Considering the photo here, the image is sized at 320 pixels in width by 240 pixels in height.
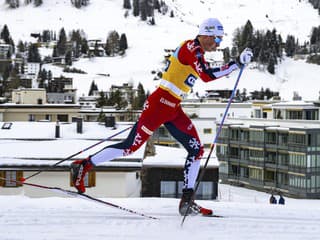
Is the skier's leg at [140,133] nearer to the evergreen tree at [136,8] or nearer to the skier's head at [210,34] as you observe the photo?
the skier's head at [210,34]

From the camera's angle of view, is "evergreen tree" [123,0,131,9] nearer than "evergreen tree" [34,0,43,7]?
Yes

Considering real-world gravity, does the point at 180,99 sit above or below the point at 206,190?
above

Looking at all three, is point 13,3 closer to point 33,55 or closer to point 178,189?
point 33,55

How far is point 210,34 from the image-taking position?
422 centimetres

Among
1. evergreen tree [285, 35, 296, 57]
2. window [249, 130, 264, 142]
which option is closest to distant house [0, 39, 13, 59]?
evergreen tree [285, 35, 296, 57]

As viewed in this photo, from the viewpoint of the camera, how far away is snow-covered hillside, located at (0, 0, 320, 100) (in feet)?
353

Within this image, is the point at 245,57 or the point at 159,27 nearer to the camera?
the point at 245,57

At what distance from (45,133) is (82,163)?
13.1 meters

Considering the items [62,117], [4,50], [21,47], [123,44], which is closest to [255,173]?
[62,117]

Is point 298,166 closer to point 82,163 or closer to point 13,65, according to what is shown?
point 82,163

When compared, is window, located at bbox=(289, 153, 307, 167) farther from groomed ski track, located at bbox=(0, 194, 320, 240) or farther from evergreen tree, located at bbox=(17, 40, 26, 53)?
evergreen tree, located at bbox=(17, 40, 26, 53)

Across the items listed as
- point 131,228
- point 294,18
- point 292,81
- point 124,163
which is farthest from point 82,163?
point 294,18

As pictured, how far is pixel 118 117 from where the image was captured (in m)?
42.4

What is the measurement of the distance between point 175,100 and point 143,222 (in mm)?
1007
